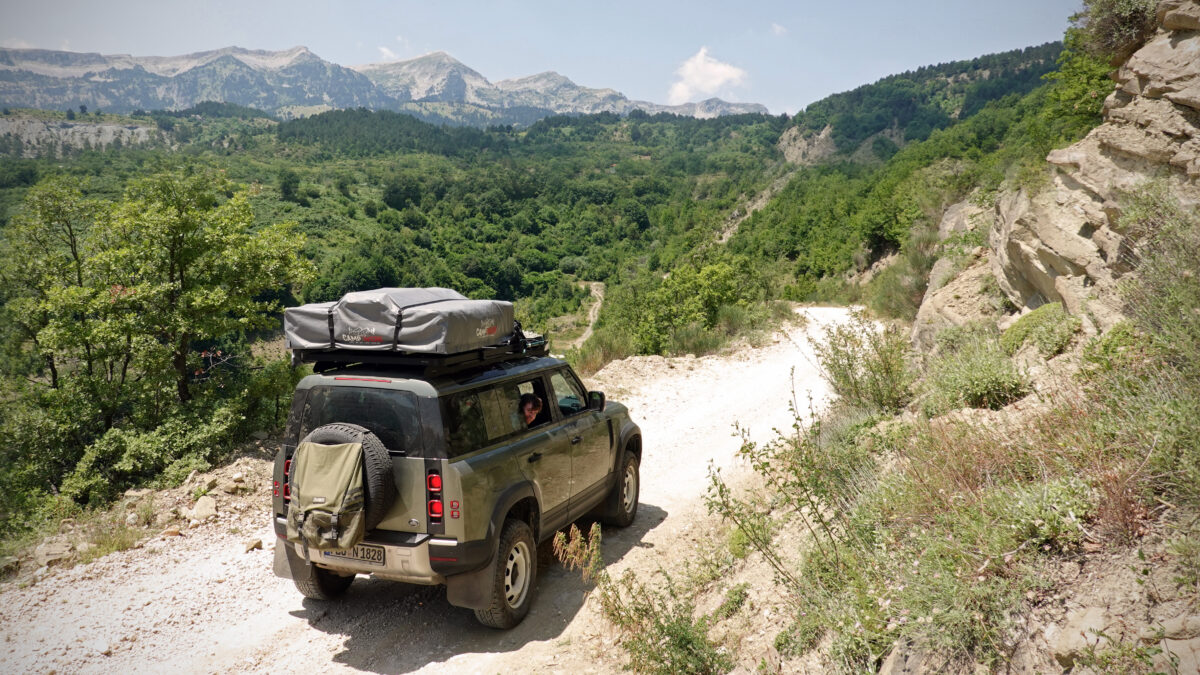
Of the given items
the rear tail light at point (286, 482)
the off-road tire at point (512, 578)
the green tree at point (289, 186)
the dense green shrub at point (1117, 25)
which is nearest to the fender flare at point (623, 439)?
the off-road tire at point (512, 578)

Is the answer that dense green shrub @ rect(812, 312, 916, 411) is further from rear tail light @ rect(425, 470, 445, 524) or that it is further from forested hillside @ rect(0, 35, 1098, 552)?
rear tail light @ rect(425, 470, 445, 524)

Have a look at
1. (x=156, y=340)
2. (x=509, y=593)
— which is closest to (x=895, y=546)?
(x=509, y=593)

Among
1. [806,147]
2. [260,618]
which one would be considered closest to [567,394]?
[260,618]

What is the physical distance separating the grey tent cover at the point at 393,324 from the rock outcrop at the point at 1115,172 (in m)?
6.08

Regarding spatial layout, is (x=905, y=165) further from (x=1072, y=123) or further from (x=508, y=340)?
(x=508, y=340)

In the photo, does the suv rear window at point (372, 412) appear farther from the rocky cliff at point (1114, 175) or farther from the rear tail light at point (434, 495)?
the rocky cliff at point (1114, 175)

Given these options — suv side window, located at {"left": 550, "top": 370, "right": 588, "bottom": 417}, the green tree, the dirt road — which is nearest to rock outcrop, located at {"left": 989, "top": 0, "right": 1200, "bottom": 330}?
the dirt road

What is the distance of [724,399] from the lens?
41.0 feet

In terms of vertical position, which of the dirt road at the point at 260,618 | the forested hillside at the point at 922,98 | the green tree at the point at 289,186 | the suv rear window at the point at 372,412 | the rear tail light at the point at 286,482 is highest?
the forested hillside at the point at 922,98

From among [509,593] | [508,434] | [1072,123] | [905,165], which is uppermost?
[905,165]

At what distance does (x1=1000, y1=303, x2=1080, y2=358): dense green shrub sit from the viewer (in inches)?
260

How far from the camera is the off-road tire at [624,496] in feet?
22.4

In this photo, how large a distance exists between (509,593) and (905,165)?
65285 mm

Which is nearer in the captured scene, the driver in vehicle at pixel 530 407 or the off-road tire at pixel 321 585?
the off-road tire at pixel 321 585
